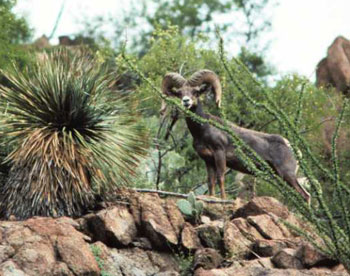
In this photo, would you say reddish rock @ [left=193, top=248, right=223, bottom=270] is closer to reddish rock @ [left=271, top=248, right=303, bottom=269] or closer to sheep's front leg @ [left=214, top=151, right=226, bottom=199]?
reddish rock @ [left=271, top=248, right=303, bottom=269]

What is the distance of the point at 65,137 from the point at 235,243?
3.03 metres

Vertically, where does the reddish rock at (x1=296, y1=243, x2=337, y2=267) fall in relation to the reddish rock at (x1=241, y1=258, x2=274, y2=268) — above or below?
above

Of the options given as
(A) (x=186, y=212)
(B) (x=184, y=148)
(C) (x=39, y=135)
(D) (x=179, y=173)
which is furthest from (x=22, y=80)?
(B) (x=184, y=148)

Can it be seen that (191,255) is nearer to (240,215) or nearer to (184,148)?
(240,215)

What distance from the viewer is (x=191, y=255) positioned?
10680 millimetres

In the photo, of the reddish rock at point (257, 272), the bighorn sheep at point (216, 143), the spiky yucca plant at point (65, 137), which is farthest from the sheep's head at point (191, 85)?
the reddish rock at point (257, 272)

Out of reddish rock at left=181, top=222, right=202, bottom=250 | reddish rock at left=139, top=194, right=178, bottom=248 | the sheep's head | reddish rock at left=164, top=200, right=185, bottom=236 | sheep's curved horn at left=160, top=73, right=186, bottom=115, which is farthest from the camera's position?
sheep's curved horn at left=160, top=73, right=186, bottom=115

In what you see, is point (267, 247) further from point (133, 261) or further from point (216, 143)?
point (216, 143)

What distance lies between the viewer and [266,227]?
36.9ft

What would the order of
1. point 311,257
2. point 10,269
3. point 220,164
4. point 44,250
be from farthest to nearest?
point 220,164 < point 311,257 < point 44,250 < point 10,269

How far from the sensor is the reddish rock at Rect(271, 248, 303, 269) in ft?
32.3

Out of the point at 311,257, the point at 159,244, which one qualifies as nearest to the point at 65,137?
the point at 159,244

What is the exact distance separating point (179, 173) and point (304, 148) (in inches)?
420

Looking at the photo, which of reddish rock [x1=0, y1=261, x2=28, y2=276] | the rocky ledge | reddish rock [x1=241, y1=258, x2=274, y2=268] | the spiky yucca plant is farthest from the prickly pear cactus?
reddish rock [x1=0, y1=261, x2=28, y2=276]
